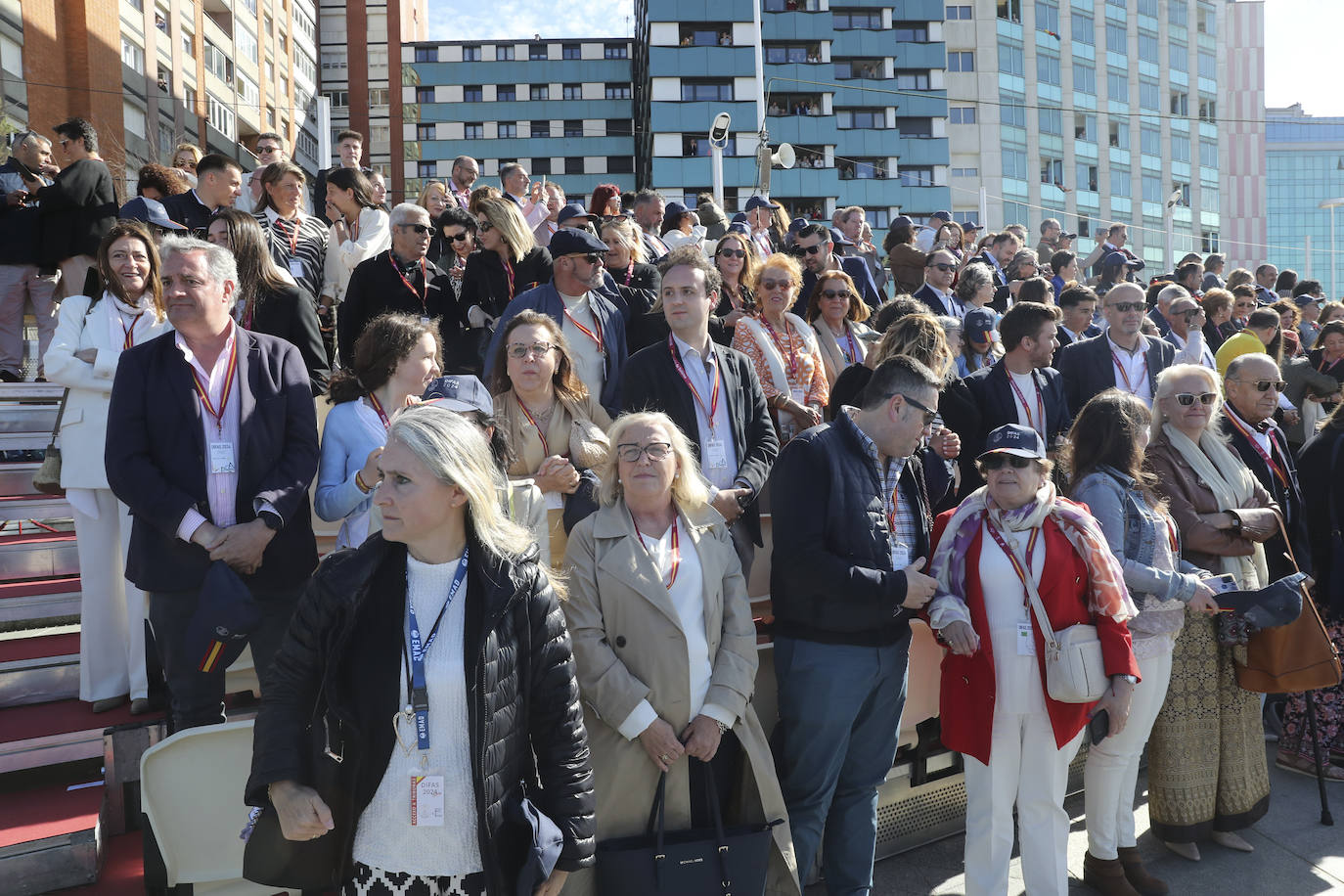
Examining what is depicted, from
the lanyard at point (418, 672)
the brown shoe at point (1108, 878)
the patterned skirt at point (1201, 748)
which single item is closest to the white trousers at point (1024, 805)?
the brown shoe at point (1108, 878)

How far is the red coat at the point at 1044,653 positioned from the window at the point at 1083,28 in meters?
69.0

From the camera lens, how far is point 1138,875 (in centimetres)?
423

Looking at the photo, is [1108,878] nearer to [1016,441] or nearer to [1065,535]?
[1065,535]

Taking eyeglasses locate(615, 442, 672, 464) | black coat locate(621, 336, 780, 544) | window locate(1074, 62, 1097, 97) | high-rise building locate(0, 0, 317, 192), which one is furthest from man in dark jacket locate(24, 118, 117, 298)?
window locate(1074, 62, 1097, 97)

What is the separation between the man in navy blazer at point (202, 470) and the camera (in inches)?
129

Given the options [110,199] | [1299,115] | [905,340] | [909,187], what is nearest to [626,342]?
[905,340]

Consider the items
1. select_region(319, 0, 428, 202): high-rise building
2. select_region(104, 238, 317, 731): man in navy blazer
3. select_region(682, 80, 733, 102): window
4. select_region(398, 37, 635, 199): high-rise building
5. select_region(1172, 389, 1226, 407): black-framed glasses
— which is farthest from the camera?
select_region(398, 37, 635, 199): high-rise building

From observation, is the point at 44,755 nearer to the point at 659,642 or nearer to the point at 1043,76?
the point at 659,642

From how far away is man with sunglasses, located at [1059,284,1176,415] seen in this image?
6.59 meters

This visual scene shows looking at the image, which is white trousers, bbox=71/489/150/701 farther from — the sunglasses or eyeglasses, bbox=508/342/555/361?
the sunglasses

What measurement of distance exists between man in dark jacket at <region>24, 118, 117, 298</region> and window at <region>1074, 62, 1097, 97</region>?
216 feet

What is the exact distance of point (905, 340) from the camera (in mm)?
4844

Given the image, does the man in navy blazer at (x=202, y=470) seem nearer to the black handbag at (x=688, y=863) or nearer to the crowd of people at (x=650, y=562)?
the crowd of people at (x=650, y=562)

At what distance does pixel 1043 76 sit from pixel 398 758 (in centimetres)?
6766
